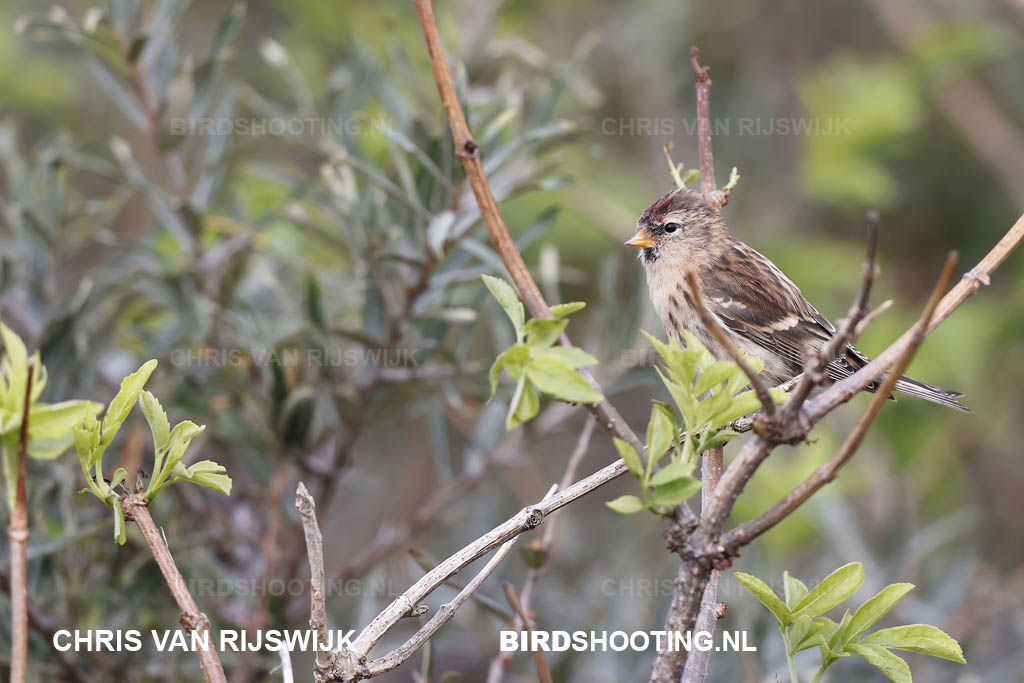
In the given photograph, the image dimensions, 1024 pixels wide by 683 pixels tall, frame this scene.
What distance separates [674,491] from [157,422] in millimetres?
612

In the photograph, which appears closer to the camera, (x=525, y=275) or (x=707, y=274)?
(x=525, y=275)

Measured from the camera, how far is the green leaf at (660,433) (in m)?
1.15

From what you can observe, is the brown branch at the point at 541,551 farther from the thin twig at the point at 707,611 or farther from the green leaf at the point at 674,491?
the green leaf at the point at 674,491

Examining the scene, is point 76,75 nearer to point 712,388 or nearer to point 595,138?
point 595,138

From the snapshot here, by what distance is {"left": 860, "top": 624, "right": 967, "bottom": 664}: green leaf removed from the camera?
121cm

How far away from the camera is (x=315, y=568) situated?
1111 millimetres

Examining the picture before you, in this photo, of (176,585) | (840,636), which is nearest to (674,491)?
(840,636)

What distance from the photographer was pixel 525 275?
1.19 metres

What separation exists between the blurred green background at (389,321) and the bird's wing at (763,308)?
0.31 meters

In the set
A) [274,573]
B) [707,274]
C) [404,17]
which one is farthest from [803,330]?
[404,17]

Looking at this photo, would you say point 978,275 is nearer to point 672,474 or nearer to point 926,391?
point 672,474

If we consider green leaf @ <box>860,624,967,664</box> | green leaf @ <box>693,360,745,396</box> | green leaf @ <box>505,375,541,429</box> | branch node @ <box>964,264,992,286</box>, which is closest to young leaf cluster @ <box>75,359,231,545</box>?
green leaf @ <box>505,375,541,429</box>

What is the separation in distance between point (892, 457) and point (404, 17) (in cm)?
272

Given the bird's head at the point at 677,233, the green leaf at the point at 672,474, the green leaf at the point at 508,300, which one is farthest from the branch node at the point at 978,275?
the bird's head at the point at 677,233
